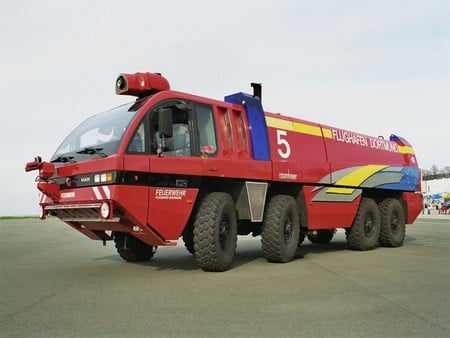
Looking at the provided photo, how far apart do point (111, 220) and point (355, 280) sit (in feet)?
11.6

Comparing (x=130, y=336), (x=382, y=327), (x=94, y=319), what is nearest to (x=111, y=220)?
(x=94, y=319)

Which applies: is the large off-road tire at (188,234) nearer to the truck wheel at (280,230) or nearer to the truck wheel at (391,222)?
the truck wheel at (280,230)

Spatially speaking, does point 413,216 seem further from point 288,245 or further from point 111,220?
point 111,220

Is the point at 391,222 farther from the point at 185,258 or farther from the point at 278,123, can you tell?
the point at 185,258

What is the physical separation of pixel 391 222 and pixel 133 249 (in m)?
6.96

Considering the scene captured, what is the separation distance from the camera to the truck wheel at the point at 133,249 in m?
8.98

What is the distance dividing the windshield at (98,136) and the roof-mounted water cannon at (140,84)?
22 cm

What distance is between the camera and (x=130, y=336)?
4.19m

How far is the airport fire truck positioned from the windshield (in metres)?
0.02

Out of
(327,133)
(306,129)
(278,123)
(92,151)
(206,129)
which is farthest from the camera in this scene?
(327,133)

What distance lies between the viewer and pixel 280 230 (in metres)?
8.69

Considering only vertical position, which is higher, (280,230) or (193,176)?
(193,176)

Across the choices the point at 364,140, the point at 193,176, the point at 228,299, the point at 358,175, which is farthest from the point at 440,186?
the point at 228,299

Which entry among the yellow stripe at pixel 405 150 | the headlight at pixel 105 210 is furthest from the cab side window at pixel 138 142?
the yellow stripe at pixel 405 150
